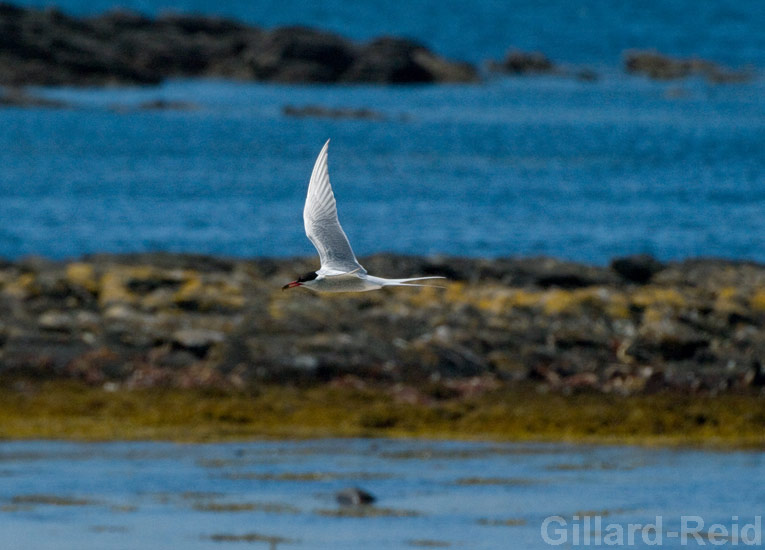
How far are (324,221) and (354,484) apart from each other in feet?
23.7

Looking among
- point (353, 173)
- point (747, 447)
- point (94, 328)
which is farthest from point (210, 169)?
point (747, 447)

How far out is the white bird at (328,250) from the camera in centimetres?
1132

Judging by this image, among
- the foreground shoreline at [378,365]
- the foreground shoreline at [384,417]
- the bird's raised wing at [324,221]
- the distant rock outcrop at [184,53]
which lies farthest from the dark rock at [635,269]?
the distant rock outcrop at [184,53]

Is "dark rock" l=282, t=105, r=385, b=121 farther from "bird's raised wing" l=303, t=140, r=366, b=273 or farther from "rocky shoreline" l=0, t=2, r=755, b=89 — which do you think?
"bird's raised wing" l=303, t=140, r=366, b=273

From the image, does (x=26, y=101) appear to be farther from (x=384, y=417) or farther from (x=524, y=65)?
(x=384, y=417)

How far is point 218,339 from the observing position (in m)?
22.4

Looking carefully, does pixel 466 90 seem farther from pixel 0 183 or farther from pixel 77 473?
pixel 77 473

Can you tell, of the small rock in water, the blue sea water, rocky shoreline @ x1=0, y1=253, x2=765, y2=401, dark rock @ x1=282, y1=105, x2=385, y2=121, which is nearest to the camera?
the small rock in water

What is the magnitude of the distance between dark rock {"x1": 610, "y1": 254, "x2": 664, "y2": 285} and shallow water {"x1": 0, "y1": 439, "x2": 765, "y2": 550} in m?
7.88

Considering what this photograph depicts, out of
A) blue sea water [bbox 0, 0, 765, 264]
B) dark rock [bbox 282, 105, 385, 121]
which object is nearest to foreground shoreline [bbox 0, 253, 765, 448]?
blue sea water [bbox 0, 0, 765, 264]

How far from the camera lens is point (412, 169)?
63.9 metres

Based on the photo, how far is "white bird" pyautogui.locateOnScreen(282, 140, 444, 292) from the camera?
1132 centimetres

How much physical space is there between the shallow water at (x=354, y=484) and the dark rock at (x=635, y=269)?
788cm

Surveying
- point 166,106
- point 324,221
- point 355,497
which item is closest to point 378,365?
point 355,497
